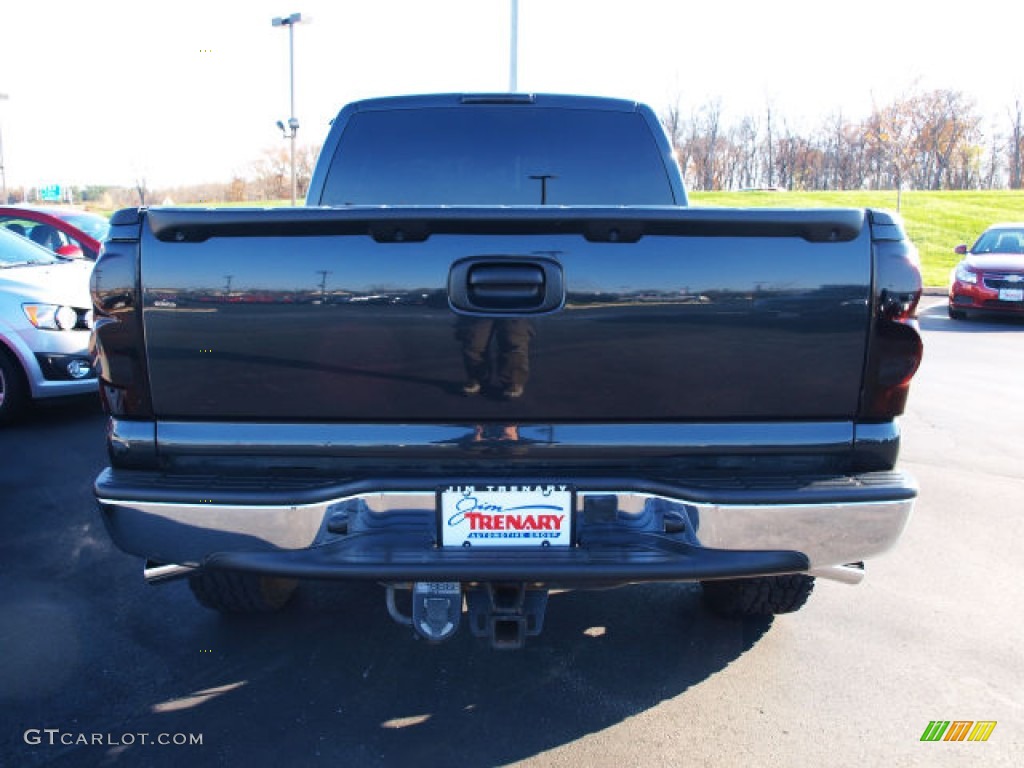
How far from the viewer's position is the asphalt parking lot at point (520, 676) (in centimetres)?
236

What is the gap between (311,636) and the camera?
9.85 ft

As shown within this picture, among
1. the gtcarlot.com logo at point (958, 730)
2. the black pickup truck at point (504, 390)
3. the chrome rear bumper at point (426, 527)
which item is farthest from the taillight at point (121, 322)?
the gtcarlot.com logo at point (958, 730)

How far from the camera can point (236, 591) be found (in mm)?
2881

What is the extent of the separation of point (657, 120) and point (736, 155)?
62775 mm

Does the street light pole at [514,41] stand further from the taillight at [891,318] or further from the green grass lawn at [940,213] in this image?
the taillight at [891,318]

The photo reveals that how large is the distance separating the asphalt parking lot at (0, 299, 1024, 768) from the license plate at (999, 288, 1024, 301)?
33.7 ft

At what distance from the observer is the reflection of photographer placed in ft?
6.74

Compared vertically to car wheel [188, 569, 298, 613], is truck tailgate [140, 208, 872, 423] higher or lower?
higher

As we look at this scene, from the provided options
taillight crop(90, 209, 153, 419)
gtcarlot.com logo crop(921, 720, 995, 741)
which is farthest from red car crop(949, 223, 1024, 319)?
taillight crop(90, 209, 153, 419)

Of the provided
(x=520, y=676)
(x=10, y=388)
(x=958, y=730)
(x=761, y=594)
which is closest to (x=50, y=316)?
(x=10, y=388)

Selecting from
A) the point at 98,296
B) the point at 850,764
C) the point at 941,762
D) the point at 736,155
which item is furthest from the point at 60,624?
the point at 736,155

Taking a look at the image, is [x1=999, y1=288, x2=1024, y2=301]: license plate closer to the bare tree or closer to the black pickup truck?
the black pickup truck

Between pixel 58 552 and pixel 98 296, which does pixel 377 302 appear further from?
pixel 58 552

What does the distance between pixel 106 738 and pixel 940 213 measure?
36235mm
